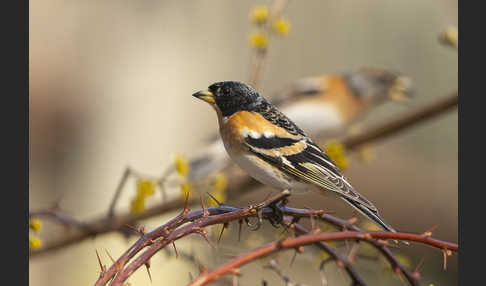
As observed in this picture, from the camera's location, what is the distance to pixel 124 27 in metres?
6.12

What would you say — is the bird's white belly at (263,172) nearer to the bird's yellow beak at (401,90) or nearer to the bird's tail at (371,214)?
the bird's tail at (371,214)

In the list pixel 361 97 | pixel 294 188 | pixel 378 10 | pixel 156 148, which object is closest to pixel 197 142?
pixel 156 148

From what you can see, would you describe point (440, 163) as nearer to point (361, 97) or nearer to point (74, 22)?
point (361, 97)

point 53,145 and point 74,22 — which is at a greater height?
point 74,22

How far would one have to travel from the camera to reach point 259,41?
273 centimetres

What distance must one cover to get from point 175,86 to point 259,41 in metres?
4.04

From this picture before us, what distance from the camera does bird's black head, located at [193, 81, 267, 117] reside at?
247cm

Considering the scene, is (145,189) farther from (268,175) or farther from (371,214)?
(371,214)

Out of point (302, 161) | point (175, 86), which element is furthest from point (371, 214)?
point (175, 86)

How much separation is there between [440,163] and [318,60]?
2490mm

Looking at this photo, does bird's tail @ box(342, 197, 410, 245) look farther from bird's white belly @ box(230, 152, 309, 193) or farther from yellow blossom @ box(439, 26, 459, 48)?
yellow blossom @ box(439, 26, 459, 48)

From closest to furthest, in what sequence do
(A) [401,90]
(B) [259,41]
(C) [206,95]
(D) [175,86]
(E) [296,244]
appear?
(E) [296,244]
(C) [206,95]
(B) [259,41]
(A) [401,90]
(D) [175,86]

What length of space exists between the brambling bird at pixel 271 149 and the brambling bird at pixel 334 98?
221 centimetres

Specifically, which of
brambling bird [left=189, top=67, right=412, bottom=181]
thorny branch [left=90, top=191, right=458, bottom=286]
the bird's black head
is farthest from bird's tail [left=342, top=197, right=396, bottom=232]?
brambling bird [left=189, top=67, right=412, bottom=181]
